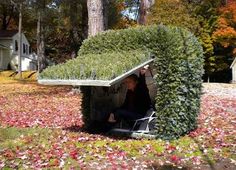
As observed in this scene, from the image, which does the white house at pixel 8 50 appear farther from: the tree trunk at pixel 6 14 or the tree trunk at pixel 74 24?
the tree trunk at pixel 74 24

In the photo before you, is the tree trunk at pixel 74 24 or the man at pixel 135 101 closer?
the man at pixel 135 101

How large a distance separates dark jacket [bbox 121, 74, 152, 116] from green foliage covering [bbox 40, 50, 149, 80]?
981 mm

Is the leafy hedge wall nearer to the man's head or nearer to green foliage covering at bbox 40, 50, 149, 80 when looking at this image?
green foliage covering at bbox 40, 50, 149, 80

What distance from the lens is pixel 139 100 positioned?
1032cm

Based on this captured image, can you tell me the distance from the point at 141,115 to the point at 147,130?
0.40 m

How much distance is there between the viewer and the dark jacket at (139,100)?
10.2m

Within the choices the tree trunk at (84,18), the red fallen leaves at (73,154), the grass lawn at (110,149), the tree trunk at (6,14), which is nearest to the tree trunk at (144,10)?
the tree trunk at (84,18)

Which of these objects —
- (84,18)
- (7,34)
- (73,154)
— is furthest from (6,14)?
(73,154)

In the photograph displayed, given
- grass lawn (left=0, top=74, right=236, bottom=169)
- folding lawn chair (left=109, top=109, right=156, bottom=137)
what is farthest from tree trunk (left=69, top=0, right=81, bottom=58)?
folding lawn chair (left=109, top=109, right=156, bottom=137)

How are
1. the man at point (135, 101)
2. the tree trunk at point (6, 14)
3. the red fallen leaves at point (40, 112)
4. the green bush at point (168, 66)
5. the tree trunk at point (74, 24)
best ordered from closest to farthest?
the green bush at point (168, 66)
the man at point (135, 101)
the red fallen leaves at point (40, 112)
the tree trunk at point (74, 24)
the tree trunk at point (6, 14)

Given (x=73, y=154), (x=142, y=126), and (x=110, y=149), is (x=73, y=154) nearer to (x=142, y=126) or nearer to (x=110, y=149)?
(x=110, y=149)

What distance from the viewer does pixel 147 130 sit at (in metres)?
10.1

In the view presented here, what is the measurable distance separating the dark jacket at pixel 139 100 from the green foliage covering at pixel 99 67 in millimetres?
981

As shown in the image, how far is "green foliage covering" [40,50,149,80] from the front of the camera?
8523 mm
